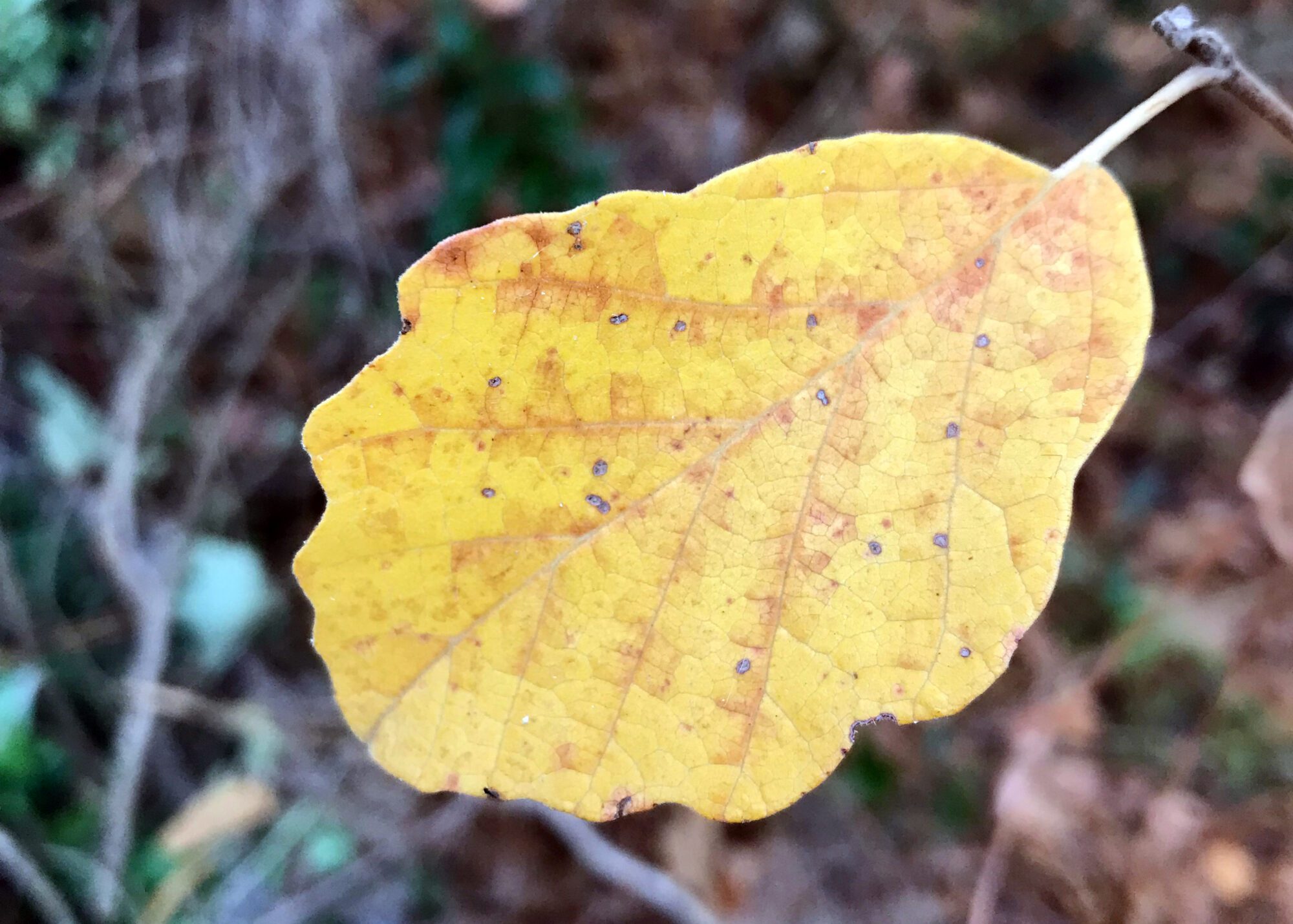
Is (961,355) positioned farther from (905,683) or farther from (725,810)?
(725,810)

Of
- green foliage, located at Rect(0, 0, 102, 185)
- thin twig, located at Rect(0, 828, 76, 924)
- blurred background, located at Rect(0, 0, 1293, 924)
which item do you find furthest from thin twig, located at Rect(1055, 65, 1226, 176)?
thin twig, located at Rect(0, 828, 76, 924)

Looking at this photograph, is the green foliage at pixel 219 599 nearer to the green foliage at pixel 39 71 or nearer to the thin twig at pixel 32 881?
the thin twig at pixel 32 881

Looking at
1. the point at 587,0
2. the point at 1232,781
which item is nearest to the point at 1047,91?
the point at 587,0

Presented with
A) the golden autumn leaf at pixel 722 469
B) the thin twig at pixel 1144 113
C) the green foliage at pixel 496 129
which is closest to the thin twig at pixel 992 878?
the golden autumn leaf at pixel 722 469

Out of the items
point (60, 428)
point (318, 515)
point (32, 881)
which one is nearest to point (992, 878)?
point (318, 515)

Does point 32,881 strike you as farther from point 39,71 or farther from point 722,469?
point 722,469

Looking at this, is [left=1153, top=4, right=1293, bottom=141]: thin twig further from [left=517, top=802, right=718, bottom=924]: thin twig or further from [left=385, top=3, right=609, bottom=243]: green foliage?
[left=517, top=802, right=718, bottom=924]: thin twig
